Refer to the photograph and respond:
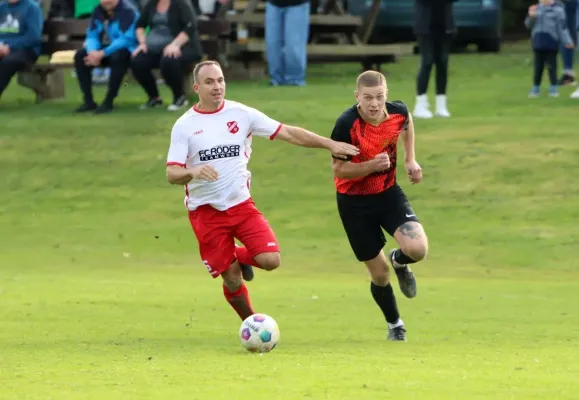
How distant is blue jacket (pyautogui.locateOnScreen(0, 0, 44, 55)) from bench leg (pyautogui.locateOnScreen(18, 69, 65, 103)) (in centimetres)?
143

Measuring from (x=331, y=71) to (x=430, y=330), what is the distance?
18.4 m

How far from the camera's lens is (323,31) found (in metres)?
28.8

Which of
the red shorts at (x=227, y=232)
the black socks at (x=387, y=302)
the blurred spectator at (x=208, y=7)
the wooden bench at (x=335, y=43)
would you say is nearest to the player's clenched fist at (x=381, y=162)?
the red shorts at (x=227, y=232)

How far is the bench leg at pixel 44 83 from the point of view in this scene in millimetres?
25000

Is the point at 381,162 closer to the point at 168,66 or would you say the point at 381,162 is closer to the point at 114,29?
the point at 168,66

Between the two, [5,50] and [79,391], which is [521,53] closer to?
[5,50]

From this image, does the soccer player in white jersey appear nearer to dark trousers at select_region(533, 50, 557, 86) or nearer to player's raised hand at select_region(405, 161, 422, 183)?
player's raised hand at select_region(405, 161, 422, 183)

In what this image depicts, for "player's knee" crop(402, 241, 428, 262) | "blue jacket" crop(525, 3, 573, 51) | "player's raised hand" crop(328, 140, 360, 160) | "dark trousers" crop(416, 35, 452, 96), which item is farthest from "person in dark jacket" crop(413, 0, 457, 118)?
Result: "player's raised hand" crop(328, 140, 360, 160)

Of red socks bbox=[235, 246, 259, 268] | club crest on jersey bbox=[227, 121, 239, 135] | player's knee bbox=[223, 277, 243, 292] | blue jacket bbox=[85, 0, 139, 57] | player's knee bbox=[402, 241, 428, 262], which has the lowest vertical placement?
blue jacket bbox=[85, 0, 139, 57]

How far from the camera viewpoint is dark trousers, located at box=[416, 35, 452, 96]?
2089 centimetres

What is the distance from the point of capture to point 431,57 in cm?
2105

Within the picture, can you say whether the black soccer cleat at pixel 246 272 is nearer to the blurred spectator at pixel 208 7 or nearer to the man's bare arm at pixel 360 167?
the man's bare arm at pixel 360 167

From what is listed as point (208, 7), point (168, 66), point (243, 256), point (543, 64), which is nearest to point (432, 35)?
point (543, 64)

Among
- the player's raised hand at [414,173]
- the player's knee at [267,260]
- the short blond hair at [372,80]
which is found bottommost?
the player's knee at [267,260]
